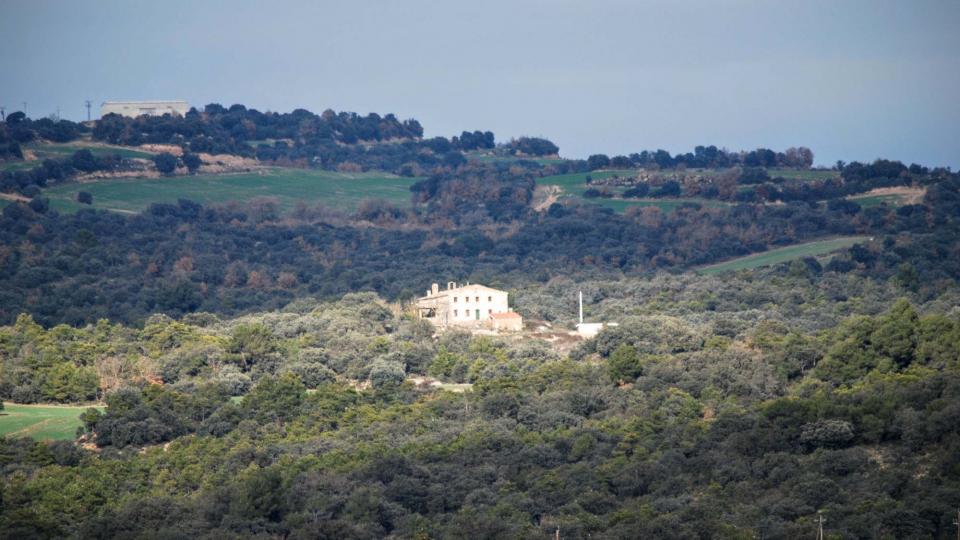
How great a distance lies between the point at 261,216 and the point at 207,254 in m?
Answer: 13.0

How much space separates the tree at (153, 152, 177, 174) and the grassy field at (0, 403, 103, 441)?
63.6 m

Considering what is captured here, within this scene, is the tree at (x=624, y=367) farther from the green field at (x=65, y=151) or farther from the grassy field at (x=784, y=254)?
the green field at (x=65, y=151)

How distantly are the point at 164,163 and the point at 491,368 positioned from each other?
63463 mm

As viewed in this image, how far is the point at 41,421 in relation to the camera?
55562 millimetres

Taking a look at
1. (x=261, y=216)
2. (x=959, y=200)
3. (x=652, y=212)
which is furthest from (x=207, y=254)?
(x=959, y=200)

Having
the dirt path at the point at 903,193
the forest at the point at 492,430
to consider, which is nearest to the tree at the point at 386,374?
the forest at the point at 492,430

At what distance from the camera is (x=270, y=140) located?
5620 inches

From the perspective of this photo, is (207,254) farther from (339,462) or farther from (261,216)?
(339,462)

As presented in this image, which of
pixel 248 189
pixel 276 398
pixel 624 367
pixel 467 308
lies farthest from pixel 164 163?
pixel 624 367

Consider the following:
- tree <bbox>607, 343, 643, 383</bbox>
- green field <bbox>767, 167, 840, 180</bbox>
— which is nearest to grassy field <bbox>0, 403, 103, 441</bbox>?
tree <bbox>607, 343, 643, 383</bbox>

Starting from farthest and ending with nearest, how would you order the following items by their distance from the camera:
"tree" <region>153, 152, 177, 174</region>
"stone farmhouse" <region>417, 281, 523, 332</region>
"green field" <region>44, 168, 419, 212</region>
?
"tree" <region>153, 152, 177, 174</region> < "green field" <region>44, 168, 419, 212</region> < "stone farmhouse" <region>417, 281, 523, 332</region>

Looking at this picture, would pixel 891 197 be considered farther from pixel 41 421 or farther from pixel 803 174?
pixel 41 421

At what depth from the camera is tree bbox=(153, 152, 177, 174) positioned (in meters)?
121

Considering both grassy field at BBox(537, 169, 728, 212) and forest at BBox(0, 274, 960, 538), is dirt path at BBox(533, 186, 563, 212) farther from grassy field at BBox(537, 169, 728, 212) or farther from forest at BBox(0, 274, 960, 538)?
forest at BBox(0, 274, 960, 538)
